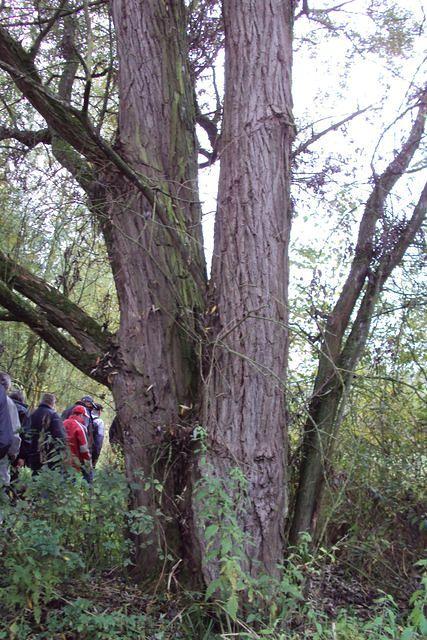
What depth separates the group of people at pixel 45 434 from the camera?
5227 millimetres

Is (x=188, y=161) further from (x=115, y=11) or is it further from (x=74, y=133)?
(x=115, y=11)

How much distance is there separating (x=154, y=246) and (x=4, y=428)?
2.10m

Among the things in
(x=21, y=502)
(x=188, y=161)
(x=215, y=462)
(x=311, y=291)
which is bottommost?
(x=21, y=502)

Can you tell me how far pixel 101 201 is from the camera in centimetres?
560

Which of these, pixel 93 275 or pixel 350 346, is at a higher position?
pixel 93 275

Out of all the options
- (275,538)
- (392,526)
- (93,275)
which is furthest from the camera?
(93,275)

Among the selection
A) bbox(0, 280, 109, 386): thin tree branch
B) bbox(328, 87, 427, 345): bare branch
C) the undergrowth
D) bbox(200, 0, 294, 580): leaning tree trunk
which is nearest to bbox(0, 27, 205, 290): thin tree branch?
bbox(200, 0, 294, 580): leaning tree trunk

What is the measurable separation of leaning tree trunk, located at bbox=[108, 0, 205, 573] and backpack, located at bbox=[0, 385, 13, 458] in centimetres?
127

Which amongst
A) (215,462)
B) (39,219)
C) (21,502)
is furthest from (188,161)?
(21,502)

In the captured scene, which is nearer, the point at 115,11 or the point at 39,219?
the point at 39,219

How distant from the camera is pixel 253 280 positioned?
5004 millimetres

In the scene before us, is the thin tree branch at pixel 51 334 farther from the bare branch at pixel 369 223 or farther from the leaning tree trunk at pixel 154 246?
the bare branch at pixel 369 223

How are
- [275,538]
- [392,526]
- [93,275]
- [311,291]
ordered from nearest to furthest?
1. [275,538]
2. [392,526]
3. [311,291]
4. [93,275]

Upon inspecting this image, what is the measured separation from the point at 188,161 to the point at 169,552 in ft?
10.3
